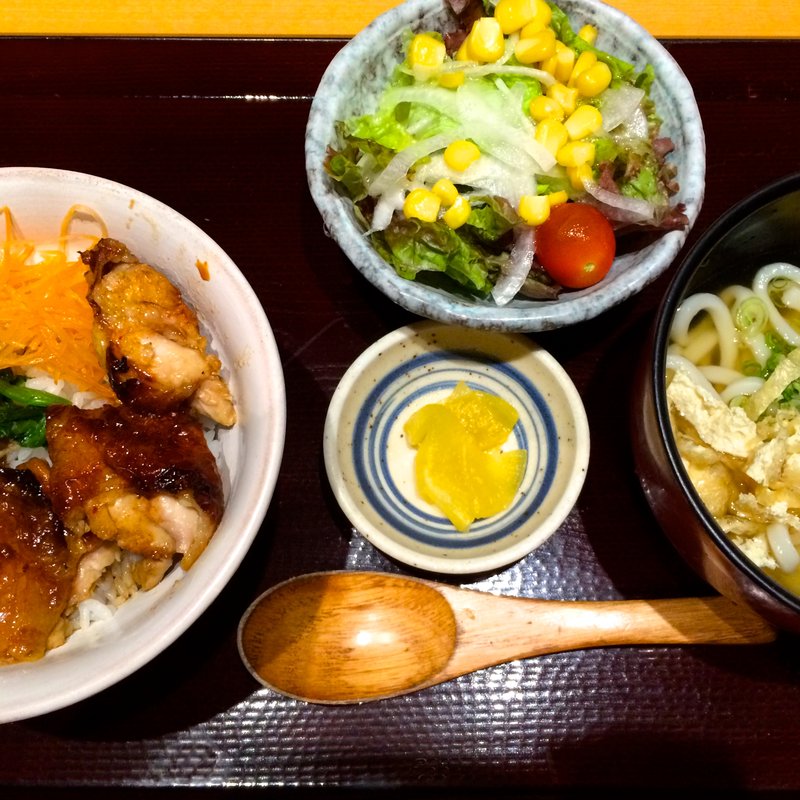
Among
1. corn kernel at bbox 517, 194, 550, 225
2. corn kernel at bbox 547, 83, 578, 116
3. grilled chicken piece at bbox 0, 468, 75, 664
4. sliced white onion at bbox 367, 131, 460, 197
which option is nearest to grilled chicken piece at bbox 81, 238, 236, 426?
grilled chicken piece at bbox 0, 468, 75, 664

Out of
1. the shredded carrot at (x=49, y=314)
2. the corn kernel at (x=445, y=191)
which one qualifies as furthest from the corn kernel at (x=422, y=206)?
the shredded carrot at (x=49, y=314)

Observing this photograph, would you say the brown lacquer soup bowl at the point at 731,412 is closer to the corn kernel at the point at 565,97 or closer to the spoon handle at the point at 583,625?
the spoon handle at the point at 583,625

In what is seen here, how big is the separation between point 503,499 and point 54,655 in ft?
3.32

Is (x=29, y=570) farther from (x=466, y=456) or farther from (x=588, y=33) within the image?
(x=588, y=33)

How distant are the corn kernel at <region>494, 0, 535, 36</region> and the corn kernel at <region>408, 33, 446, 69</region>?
0.17m

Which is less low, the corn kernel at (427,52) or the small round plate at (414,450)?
the corn kernel at (427,52)

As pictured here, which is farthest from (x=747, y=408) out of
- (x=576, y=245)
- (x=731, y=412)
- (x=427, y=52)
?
(x=427, y=52)

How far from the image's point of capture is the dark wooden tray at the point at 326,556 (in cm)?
152

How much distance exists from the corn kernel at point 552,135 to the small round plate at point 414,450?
474mm

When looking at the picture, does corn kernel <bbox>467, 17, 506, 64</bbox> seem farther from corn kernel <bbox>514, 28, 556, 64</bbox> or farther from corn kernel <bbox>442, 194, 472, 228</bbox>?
corn kernel <bbox>442, 194, 472, 228</bbox>

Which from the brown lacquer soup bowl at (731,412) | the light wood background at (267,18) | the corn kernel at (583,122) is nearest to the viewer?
the brown lacquer soup bowl at (731,412)

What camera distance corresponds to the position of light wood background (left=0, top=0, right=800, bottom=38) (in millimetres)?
2033

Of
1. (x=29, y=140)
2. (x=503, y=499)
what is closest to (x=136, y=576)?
(x=503, y=499)

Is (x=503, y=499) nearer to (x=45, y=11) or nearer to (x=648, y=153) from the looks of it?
(x=648, y=153)
